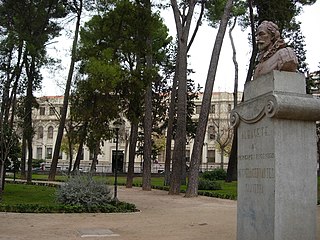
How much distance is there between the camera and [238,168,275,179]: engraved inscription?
20.6 feet

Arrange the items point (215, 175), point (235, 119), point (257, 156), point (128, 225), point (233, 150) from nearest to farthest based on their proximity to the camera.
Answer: point (257, 156) < point (235, 119) < point (128, 225) < point (233, 150) < point (215, 175)

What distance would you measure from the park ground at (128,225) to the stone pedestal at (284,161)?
2989mm

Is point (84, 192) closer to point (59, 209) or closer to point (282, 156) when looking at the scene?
point (59, 209)

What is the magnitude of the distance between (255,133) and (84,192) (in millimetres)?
8863

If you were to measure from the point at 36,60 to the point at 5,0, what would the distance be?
384 centimetres

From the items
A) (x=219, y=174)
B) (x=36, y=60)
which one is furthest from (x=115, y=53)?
(x=219, y=174)

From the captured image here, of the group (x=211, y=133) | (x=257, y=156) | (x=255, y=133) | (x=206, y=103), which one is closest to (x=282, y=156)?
(x=257, y=156)

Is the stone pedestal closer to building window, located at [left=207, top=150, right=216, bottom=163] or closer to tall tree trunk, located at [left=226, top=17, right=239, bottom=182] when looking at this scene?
tall tree trunk, located at [left=226, top=17, right=239, bottom=182]

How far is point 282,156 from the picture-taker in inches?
244

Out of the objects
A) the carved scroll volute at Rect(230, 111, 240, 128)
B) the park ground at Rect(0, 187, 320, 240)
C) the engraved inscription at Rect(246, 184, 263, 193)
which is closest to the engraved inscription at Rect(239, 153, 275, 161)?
the engraved inscription at Rect(246, 184, 263, 193)

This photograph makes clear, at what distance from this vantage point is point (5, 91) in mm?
21734

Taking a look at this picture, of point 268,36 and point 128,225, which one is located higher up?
point 268,36

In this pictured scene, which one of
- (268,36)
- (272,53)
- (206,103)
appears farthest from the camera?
(206,103)

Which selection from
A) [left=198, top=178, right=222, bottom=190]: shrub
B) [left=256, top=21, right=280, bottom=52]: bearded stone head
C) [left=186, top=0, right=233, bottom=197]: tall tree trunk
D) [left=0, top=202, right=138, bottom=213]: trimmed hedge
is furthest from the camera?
[left=198, top=178, right=222, bottom=190]: shrub
